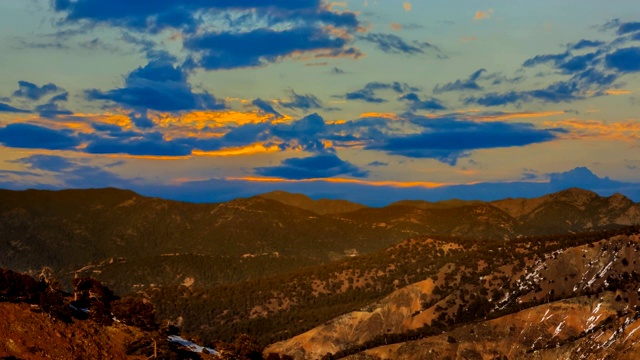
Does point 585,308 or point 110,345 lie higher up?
point 110,345

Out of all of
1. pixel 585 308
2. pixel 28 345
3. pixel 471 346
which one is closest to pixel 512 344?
pixel 471 346

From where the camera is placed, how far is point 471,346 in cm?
14700

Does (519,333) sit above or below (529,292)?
below

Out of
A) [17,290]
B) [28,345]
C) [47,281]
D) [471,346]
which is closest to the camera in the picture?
[28,345]

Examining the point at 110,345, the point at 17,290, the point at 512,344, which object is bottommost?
the point at 512,344

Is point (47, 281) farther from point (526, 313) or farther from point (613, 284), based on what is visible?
point (613, 284)

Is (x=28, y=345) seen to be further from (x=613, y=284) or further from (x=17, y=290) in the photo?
(x=613, y=284)

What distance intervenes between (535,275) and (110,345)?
148 m

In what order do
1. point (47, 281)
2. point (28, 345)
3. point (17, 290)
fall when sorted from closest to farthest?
1. point (28, 345)
2. point (17, 290)
3. point (47, 281)

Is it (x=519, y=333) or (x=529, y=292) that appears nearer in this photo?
(x=519, y=333)

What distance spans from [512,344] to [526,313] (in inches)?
389

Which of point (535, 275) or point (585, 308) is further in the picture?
point (535, 275)

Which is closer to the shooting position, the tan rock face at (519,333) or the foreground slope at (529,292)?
the tan rock face at (519,333)

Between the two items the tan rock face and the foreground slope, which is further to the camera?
the foreground slope
